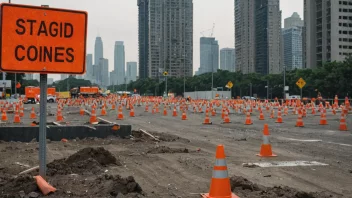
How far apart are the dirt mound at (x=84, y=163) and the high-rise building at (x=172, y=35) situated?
13067cm

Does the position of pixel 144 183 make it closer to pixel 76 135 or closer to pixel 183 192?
pixel 183 192

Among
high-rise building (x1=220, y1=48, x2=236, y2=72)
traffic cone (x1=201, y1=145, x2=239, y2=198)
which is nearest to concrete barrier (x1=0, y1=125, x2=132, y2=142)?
traffic cone (x1=201, y1=145, x2=239, y2=198)

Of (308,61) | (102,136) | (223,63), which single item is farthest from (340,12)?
(102,136)

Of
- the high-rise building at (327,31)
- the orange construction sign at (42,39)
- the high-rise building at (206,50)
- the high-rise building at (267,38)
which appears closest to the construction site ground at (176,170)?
the orange construction sign at (42,39)

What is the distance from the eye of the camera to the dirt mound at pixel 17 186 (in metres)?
6.39

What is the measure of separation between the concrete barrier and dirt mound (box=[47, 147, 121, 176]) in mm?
5132

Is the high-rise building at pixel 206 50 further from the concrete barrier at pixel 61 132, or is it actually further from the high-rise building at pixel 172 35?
the concrete barrier at pixel 61 132

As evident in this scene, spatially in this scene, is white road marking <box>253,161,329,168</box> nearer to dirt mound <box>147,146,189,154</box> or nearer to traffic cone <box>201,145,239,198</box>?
dirt mound <box>147,146,189,154</box>

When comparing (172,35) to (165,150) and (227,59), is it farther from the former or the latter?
(165,150)

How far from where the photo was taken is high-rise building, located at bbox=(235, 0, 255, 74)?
14775 cm

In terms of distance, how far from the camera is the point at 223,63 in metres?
188

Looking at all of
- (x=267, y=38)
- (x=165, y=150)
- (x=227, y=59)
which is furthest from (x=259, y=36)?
(x=165, y=150)

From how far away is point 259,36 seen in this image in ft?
485

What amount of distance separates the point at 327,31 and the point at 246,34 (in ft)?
84.4
